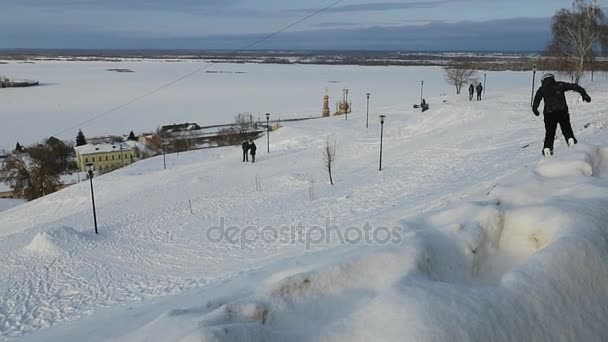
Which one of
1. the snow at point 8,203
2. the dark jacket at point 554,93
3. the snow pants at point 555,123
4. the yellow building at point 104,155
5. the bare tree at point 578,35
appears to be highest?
the bare tree at point 578,35

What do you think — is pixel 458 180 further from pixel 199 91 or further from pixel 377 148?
pixel 199 91

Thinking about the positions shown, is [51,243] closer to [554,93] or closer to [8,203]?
[554,93]

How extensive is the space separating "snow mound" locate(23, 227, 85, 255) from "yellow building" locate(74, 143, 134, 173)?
4317 centimetres

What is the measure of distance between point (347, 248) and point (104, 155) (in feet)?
190

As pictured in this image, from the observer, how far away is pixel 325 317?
3891mm

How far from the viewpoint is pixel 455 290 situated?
3.65 m

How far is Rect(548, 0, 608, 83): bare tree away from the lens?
35344mm

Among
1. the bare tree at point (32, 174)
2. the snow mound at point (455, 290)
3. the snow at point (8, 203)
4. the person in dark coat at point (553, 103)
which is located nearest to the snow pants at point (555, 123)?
the person in dark coat at point (553, 103)

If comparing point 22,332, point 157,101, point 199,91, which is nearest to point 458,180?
point 22,332

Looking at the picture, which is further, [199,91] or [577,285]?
[199,91]

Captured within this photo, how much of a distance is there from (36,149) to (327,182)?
39910 mm

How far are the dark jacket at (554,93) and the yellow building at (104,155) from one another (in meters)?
54.0

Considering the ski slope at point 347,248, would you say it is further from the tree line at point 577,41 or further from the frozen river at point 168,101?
the frozen river at point 168,101

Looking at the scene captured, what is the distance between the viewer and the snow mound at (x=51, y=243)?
49.3ft
